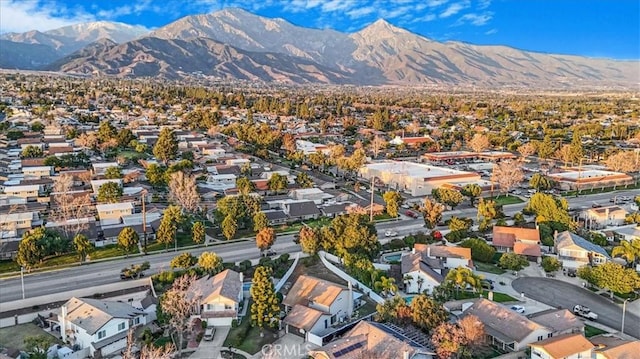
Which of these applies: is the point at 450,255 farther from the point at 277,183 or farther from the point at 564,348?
the point at 277,183

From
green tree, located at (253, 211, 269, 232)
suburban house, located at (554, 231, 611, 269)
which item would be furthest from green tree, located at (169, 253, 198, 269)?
suburban house, located at (554, 231, 611, 269)

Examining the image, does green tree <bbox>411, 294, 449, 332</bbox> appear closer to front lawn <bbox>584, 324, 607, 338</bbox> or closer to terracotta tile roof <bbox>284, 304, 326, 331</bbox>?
terracotta tile roof <bbox>284, 304, 326, 331</bbox>

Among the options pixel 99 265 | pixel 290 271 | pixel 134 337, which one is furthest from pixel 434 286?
pixel 99 265

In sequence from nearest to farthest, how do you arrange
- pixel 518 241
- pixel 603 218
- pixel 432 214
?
pixel 518 241 → pixel 432 214 → pixel 603 218

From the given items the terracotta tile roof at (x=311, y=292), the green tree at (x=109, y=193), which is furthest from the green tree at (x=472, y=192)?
the green tree at (x=109, y=193)

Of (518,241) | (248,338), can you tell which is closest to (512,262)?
(518,241)

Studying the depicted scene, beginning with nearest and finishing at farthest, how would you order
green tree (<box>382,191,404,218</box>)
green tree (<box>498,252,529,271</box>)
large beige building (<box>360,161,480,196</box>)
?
green tree (<box>498,252,529,271</box>) < green tree (<box>382,191,404,218</box>) < large beige building (<box>360,161,480,196</box>)

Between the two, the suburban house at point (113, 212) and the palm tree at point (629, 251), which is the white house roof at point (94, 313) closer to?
the suburban house at point (113, 212)
